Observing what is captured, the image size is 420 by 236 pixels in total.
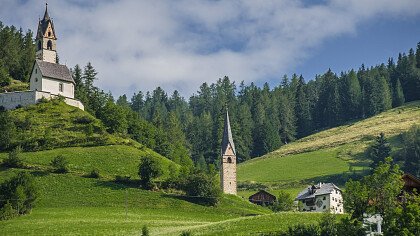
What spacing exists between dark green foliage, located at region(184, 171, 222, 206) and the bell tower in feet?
199

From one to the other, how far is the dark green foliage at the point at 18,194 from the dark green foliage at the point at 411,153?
86.9 meters

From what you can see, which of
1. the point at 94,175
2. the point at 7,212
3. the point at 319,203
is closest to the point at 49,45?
the point at 94,175

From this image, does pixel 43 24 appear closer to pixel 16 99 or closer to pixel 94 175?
pixel 16 99

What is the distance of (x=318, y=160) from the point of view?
167250 millimetres

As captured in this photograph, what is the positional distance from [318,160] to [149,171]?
73.8 metres

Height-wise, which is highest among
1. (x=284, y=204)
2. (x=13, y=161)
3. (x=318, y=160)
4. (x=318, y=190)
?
(x=318, y=160)

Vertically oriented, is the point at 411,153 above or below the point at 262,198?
above

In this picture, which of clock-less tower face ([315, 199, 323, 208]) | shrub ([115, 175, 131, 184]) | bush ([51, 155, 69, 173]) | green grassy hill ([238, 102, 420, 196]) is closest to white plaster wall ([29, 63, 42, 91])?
bush ([51, 155, 69, 173])

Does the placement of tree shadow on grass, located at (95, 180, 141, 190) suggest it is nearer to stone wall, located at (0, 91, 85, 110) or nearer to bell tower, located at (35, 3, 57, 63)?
stone wall, located at (0, 91, 85, 110)

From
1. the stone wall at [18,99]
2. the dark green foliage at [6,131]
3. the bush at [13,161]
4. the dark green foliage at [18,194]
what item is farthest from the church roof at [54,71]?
the dark green foliage at [18,194]

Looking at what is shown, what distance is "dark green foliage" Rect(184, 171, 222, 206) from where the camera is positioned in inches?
3967

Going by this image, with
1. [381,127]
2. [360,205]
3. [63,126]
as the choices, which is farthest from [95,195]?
[381,127]

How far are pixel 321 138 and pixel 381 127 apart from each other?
710 inches

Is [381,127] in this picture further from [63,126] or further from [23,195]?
[23,195]
